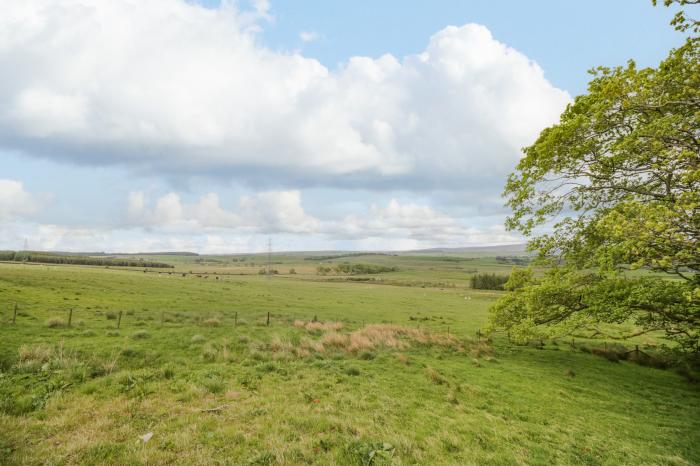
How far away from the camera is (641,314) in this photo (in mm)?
16797

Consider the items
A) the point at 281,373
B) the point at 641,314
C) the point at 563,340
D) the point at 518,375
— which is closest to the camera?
the point at 281,373

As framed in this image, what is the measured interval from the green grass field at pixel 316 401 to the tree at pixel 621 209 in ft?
13.4

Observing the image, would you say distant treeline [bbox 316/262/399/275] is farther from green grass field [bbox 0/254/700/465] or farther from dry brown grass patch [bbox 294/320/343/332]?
green grass field [bbox 0/254/700/465]

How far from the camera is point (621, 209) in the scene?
12.0 metres

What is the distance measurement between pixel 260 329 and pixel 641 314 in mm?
24036

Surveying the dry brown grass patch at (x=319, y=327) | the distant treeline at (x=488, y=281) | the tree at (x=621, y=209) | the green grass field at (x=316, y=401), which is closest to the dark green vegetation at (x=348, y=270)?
the distant treeline at (x=488, y=281)

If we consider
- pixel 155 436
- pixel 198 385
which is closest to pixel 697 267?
pixel 155 436

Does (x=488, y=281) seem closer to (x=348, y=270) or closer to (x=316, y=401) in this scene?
(x=348, y=270)

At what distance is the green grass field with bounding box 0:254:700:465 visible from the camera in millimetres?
8211

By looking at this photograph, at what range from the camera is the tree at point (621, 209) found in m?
9.84

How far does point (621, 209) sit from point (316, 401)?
45.4 ft

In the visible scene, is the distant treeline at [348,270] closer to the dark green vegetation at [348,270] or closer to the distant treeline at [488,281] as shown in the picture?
the dark green vegetation at [348,270]

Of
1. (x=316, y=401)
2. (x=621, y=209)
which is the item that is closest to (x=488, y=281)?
(x=621, y=209)

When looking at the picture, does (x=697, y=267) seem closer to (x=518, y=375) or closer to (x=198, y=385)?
(x=518, y=375)
